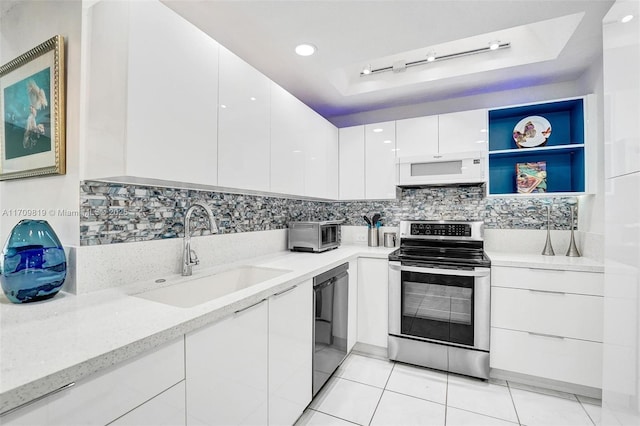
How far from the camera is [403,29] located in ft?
5.61

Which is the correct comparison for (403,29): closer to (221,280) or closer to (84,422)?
(221,280)

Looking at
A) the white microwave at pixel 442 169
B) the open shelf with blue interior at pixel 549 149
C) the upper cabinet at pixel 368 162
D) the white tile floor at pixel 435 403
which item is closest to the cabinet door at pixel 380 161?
the upper cabinet at pixel 368 162

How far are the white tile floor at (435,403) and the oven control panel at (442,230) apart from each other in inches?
43.7

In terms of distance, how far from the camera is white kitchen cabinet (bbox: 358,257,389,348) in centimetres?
244

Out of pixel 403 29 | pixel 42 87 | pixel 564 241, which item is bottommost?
pixel 564 241

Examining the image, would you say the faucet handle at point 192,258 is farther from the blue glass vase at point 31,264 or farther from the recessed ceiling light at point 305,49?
the recessed ceiling light at point 305,49

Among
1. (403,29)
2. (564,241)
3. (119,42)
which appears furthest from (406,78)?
(119,42)

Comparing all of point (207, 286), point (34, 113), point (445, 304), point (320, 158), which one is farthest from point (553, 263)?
point (34, 113)

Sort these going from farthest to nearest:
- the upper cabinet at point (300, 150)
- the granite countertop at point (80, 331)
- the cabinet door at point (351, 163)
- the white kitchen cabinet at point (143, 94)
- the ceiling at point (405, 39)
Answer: the cabinet door at point (351, 163) → the upper cabinet at point (300, 150) → the ceiling at point (405, 39) → the white kitchen cabinet at point (143, 94) → the granite countertop at point (80, 331)

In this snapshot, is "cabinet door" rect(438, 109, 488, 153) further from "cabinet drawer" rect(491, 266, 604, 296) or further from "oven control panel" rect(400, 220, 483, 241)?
"cabinet drawer" rect(491, 266, 604, 296)

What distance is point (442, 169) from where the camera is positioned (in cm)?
259

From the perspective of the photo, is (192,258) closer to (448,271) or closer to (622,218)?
(448,271)

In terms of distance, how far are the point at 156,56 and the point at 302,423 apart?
2.06 meters

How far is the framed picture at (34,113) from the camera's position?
4.13 ft
